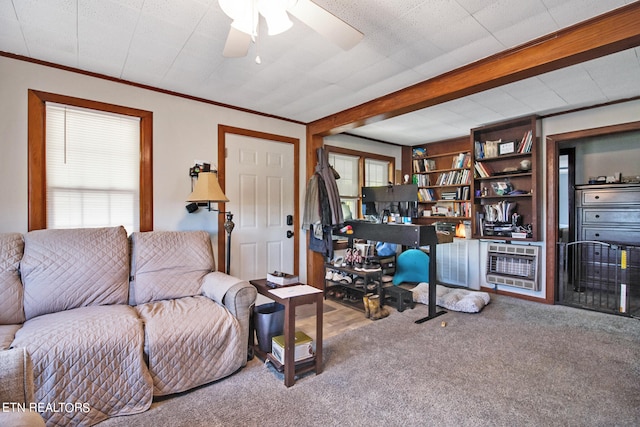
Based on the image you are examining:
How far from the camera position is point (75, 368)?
1.59 metres

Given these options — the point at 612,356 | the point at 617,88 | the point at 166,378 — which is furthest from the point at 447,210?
the point at 166,378

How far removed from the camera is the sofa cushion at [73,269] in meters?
2.03

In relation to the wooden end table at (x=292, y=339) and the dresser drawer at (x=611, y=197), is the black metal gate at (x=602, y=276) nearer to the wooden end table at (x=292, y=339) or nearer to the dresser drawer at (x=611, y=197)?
the dresser drawer at (x=611, y=197)

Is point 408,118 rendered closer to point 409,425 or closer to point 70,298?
point 409,425

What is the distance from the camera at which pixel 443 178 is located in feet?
16.9

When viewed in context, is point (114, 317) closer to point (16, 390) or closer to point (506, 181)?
point (16, 390)

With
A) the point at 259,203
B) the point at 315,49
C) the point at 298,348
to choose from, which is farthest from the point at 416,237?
the point at 315,49

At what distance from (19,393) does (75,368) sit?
0.61 meters

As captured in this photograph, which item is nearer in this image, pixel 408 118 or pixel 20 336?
pixel 20 336

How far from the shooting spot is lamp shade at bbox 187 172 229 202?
2.75 metres

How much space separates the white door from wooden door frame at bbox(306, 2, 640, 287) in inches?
41.8

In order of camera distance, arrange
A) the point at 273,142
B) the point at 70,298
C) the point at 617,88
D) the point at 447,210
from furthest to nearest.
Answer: the point at 447,210 → the point at 273,142 → the point at 617,88 → the point at 70,298

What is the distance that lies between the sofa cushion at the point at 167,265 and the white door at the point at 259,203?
2.67ft

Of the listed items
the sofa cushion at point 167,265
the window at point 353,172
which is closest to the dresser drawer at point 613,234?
the window at point 353,172
